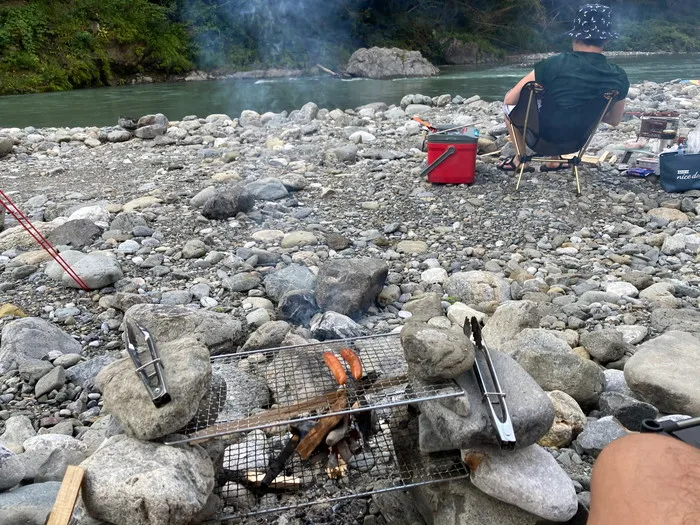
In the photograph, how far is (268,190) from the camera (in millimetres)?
5516

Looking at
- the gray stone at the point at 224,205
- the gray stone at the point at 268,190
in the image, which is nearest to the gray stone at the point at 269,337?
the gray stone at the point at 224,205

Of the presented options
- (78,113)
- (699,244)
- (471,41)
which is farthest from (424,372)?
(471,41)

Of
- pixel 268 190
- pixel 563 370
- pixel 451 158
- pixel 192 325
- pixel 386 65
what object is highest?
pixel 192 325

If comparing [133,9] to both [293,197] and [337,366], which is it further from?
[337,366]

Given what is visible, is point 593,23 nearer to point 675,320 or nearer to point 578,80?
point 578,80

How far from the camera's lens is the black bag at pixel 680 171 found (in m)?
5.10

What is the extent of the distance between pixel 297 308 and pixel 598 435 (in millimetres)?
1768

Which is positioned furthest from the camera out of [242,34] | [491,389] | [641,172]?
[242,34]

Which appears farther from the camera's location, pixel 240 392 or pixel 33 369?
pixel 33 369

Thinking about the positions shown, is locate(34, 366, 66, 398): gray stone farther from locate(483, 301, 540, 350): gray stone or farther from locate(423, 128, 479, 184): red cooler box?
locate(423, 128, 479, 184): red cooler box

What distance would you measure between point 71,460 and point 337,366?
3.29 feet

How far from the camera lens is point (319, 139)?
8.13 metres

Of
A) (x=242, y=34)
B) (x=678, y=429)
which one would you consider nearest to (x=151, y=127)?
(x=678, y=429)

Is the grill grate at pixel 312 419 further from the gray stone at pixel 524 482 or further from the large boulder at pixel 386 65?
the large boulder at pixel 386 65
